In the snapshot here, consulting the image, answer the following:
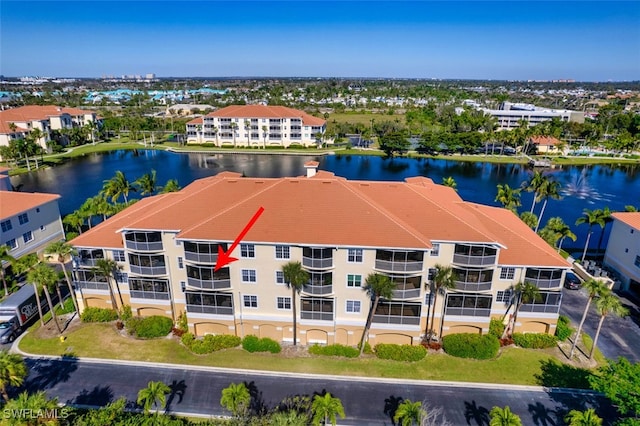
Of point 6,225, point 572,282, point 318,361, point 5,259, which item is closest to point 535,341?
point 572,282

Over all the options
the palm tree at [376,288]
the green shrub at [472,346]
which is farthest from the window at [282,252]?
the green shrub at [472,346]

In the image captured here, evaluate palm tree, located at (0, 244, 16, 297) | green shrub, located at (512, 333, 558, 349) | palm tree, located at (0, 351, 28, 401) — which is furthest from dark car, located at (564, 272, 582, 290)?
palm tree, located at (0, 244, 16, 297)

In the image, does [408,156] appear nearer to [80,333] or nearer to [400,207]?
[400,207]

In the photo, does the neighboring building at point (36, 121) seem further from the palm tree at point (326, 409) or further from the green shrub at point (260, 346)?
the palm tree at point (326, 409)

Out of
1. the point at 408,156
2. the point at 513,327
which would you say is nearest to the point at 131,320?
the point at 513,327

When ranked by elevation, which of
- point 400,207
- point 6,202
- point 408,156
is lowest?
point 408,156

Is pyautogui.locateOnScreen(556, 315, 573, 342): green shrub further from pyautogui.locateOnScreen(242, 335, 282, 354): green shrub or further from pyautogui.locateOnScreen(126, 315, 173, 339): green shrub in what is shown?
pyautogui.locateOnScreen(126, 315, 173, 339): green shrub

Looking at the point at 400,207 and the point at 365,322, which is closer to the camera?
the point at 365,322
